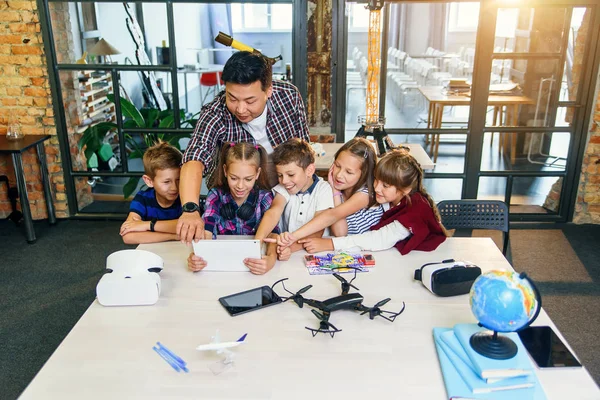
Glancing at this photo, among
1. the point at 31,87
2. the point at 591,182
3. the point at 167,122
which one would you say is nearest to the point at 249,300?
the point at 167,122

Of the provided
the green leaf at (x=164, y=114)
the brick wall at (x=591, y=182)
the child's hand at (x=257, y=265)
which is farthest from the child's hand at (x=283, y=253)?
the brick wall at (x=591, y=182)

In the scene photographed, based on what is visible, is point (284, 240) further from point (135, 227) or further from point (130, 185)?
point (130, 185)

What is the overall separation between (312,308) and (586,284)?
231 centimetres

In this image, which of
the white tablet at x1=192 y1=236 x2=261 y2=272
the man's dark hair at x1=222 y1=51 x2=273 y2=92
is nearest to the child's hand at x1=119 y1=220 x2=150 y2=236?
the white tablet at x1=192 y1=236 x2=261 y2=272

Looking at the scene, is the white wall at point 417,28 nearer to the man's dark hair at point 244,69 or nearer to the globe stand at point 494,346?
the man's dark hair at point 244,69

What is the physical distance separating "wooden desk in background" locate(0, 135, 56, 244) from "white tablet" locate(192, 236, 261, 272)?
225 cm

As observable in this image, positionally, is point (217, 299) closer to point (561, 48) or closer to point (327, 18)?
point (327, 18)

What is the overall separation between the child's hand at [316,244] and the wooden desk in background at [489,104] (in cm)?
220

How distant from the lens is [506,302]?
4.33 feet

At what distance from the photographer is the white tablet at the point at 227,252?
1.89 m

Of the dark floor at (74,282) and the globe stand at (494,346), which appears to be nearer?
the globe stand at (494,346)

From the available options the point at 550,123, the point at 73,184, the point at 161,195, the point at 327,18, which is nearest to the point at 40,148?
the point at 73,184

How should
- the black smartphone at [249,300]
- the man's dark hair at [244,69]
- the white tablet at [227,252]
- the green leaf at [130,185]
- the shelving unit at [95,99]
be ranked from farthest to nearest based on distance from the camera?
the green leaf at [130,185] → the shelving unit at [95,99] → the man's dark hair at [244,69] → the white tablet at [227,252] → the black smartphone at [249,300]

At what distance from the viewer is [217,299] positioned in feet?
5.84
